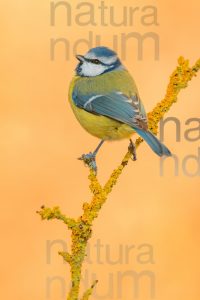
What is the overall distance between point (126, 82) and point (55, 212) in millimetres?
1295

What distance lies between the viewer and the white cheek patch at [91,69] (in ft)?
9.12

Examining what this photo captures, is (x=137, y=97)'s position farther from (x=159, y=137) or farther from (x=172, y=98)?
(x=172, y=98)

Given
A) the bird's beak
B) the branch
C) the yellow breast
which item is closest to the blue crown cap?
the bird's beak

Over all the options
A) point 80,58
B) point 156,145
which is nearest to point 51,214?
point 156,145

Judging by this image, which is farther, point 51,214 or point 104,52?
point 104,52

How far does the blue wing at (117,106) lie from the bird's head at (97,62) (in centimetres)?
21

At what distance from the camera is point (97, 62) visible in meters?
2.76

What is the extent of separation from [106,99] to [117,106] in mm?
106

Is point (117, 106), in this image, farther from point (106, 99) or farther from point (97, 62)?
point (97, 62)

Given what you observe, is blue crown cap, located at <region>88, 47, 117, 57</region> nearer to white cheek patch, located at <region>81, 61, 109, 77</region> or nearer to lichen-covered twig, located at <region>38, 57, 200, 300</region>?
white cheek patch, located at <region>81, 61, 109, 77</region>

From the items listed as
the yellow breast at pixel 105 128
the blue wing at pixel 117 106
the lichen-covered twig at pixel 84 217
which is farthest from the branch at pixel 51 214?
the yellow breast at pixel 105 128

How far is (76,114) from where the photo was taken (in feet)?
8.84

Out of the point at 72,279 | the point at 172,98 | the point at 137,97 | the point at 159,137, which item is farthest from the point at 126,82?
the point at 72,279

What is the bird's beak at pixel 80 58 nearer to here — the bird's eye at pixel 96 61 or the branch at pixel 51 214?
the bird's eye at pixel 96 61
